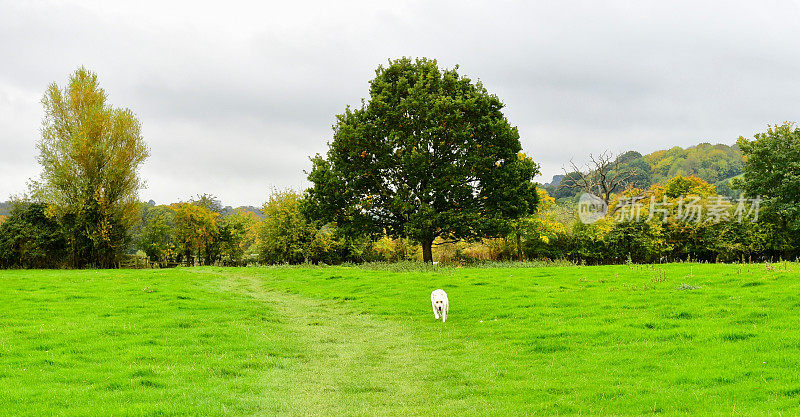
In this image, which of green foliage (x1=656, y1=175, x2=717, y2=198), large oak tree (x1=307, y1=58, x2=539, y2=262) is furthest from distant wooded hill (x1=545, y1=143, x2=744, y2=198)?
large oak tree (x1=307, y1=58, x2=539, y2=262)

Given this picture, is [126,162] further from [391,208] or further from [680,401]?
[680,401]

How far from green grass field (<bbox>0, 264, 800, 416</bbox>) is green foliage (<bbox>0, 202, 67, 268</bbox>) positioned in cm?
3472

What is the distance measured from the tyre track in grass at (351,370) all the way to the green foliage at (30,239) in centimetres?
4432

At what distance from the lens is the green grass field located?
25.6 ft

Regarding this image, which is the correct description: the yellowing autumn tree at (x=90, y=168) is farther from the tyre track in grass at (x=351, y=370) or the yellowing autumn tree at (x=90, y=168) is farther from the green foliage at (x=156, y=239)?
the tyre track in grass at (x=351, y=370)

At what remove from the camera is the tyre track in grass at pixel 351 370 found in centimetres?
829

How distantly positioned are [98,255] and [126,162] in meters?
10.6

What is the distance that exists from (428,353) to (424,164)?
23316mm


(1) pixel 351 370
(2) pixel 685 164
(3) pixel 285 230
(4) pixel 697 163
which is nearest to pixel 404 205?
(3) pixel 285 230

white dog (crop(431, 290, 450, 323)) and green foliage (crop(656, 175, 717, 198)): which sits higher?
green foliage (crop(656, 175, 717, 198))

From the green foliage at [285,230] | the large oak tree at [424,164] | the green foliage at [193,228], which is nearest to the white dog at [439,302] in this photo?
the large oak tree at [424,164]

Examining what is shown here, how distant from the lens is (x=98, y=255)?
50781mm

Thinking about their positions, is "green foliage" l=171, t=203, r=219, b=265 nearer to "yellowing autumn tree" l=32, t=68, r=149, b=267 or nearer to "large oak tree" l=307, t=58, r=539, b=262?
"yellowing autumn tree" l=32, t=68, r=149, b=267

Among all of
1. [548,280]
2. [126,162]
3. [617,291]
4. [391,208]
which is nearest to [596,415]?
[617,291]
